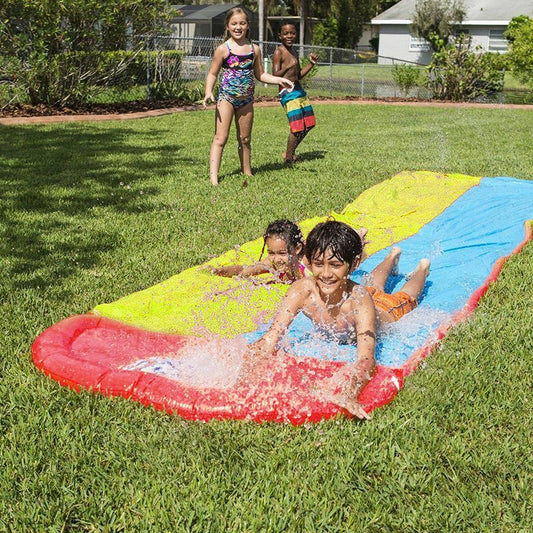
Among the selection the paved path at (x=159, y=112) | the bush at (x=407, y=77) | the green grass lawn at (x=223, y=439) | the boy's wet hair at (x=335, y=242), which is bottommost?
the green grass lawn at (x=223, y=439)

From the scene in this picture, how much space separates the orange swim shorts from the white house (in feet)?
107

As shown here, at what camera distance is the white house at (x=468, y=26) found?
37.1 metres

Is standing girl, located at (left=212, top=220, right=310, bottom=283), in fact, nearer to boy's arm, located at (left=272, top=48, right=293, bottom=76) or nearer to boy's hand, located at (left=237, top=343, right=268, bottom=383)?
boy's hand, located at (left=237, top=343, right=268, bottom=383)

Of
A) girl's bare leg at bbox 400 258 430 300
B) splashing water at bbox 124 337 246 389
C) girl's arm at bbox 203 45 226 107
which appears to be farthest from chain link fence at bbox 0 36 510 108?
splashing water at bbox 124 337 246 389

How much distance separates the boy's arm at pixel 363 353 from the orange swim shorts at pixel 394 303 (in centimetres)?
55

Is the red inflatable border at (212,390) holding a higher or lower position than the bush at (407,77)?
lower

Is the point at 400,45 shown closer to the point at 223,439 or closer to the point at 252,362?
the point at 252,362

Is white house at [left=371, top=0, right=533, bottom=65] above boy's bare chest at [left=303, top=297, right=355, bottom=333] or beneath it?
above

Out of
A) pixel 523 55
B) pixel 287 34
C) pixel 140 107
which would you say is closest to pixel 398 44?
pixel 523 55

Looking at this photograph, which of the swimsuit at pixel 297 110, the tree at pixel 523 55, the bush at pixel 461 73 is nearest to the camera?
the swimsuit at pixel 297 110

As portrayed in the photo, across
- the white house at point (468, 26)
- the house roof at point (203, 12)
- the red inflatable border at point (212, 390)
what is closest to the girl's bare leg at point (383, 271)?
the red inflatable border at point (212, 390)

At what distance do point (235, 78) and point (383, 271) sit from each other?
3.72 m

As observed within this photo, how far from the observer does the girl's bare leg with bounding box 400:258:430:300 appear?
411 centimetres

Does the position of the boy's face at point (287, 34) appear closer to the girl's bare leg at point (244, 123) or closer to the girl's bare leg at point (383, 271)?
the girl's bare leg at point (244, 123)
